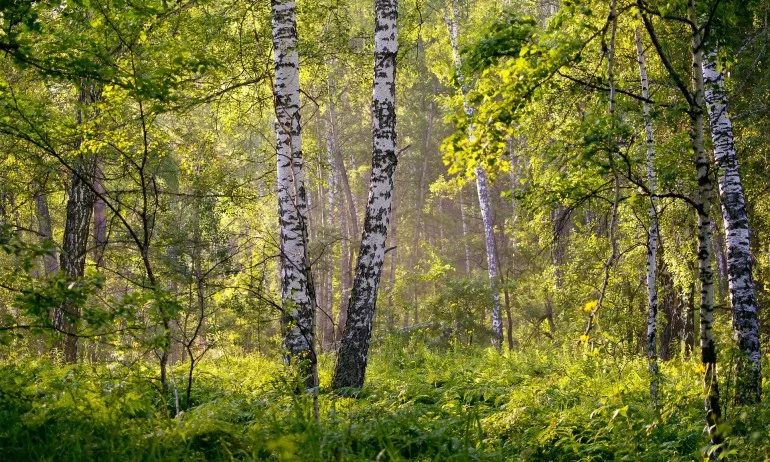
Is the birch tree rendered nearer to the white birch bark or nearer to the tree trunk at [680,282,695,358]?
the tree trunk at [680,282,695,358]

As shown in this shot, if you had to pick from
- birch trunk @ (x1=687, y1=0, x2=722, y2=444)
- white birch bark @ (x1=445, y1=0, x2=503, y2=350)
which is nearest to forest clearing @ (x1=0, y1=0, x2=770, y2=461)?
birch trunk @ (x1=687, y1=0, x2=722, y2=444)

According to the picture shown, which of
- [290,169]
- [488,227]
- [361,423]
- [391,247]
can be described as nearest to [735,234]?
[391,247]

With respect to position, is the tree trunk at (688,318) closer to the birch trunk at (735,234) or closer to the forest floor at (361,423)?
the forest floor at (361,423)

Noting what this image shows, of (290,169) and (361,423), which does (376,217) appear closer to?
(290,169)

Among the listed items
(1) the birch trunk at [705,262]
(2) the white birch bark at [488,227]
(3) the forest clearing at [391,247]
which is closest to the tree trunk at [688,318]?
(3) the forest clearing at [391,247]

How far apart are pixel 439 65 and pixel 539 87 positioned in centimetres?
1357

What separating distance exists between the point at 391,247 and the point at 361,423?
410cm

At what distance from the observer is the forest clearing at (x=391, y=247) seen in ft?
13.3

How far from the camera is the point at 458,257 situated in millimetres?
34250

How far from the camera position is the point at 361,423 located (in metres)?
4.34

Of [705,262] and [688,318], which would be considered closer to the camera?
[705,262]

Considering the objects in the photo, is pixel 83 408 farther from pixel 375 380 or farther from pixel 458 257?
pixel 458 257

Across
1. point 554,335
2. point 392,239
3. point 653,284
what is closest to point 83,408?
point 653,284

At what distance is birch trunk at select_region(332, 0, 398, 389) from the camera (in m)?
8.01
